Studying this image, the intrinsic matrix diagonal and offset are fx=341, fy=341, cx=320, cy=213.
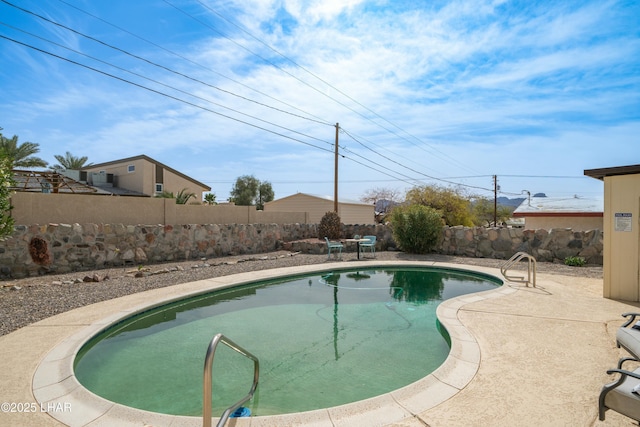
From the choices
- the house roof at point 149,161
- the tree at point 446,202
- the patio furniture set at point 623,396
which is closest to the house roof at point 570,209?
the tree at point 446,202

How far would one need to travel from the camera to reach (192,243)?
13.4m

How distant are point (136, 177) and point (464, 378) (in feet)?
95.4

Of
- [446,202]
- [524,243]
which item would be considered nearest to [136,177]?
[446,202]

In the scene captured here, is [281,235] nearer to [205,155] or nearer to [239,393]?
[205,155]

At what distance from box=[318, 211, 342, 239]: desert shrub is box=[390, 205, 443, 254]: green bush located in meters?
3.36

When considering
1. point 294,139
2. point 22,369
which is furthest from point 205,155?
point 22,369

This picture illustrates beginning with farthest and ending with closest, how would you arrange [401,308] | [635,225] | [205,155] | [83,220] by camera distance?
[205,155] → [83,220] → [401,308] → [635,225]

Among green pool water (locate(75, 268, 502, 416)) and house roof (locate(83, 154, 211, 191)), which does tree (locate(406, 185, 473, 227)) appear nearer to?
green pool water (locate(75, 268, 502, 416))

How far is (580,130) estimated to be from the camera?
17.5 metres

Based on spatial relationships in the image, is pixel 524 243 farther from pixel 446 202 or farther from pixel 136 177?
pixel 136 177

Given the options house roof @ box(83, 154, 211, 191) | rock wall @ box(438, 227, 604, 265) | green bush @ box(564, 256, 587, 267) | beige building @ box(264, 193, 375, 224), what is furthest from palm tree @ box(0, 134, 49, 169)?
green bush @ box(564, 256, 587, 267)

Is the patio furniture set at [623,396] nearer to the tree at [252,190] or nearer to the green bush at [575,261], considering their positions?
the green bush at [575,261]

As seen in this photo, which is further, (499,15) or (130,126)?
(130,126)

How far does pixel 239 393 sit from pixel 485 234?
12.9m
